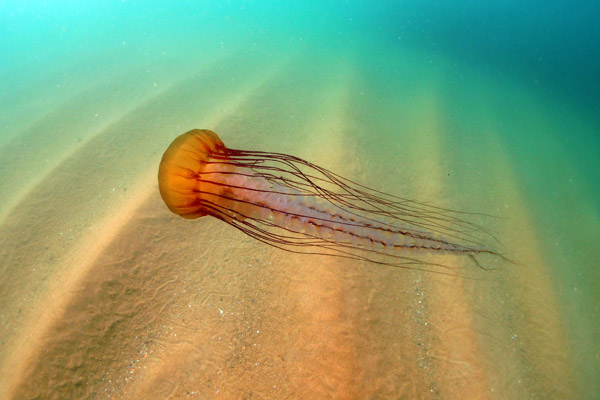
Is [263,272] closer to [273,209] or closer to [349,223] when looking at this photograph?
[273,209]

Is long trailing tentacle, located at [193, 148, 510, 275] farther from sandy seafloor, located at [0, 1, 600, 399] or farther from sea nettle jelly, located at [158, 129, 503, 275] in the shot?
sandy seafloor, located at [0, 1, 600, 399]

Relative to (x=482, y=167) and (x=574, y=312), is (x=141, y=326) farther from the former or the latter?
(x=482, y=167)

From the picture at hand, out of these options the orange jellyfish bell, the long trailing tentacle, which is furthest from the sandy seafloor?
the orange jellyfish bell

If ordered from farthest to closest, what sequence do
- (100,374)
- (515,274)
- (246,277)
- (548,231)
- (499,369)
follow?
(548,231) → (515,274) → (246,277) → (499,369) → (100,374)

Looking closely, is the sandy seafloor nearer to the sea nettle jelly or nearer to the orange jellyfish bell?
the sea nettle jelly

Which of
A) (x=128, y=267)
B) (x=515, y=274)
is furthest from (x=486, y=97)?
(x=128, y=267)

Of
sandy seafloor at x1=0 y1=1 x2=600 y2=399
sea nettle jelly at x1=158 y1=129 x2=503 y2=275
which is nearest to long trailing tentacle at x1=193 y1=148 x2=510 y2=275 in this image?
sea nettle jelly at x1=158 y1=129 x2=503 y2=275

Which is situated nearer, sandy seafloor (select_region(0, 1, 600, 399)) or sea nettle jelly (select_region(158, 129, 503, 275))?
sandy seafloor (select_region(0, 1, 600, 399))

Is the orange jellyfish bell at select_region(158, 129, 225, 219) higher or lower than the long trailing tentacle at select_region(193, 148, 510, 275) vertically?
higher
